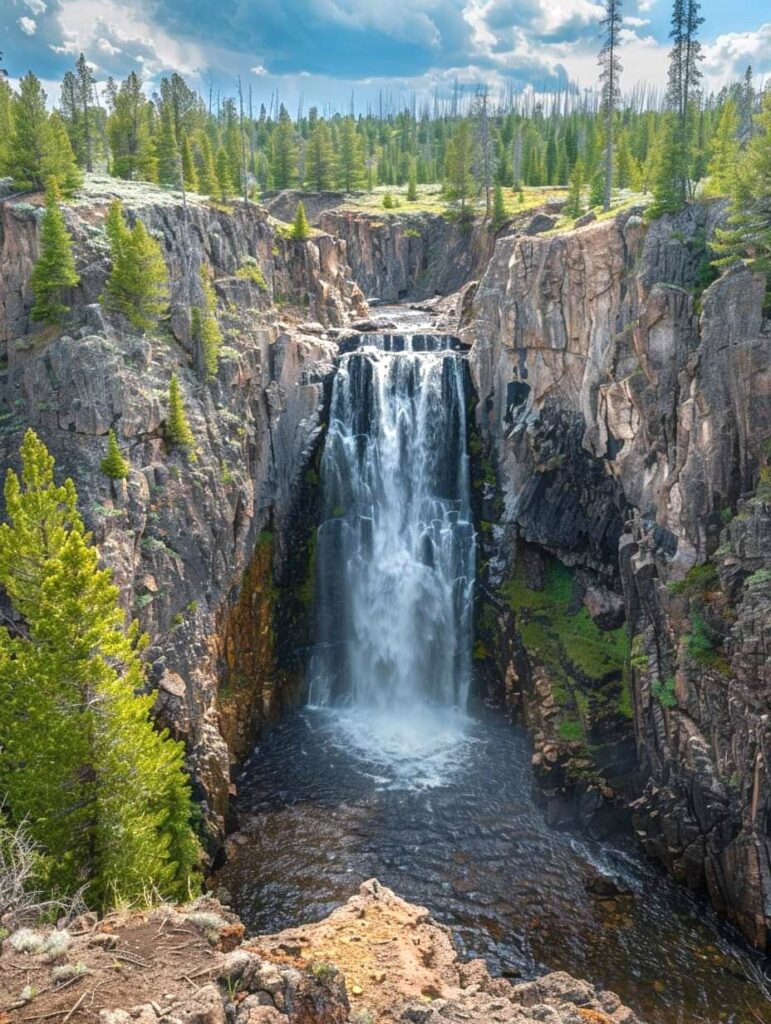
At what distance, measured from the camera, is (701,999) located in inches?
829

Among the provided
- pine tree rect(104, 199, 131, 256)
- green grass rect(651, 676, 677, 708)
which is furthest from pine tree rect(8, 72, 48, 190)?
green grass rect(651, 676, 677, 708)

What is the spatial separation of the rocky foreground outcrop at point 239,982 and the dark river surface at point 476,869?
7.11 meters

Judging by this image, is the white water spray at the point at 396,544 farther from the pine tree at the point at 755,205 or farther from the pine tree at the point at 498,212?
the pine tree at the point at 498,212

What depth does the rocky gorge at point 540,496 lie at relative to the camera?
26.5 m

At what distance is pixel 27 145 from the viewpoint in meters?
40.1

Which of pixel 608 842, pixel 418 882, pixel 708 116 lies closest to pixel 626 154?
pixel 708 116

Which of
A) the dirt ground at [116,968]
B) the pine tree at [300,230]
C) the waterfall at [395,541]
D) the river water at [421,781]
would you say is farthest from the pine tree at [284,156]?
the dirt ground at [116,968]

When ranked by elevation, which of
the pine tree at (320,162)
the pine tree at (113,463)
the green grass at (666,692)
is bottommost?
the green grass at (666,692)

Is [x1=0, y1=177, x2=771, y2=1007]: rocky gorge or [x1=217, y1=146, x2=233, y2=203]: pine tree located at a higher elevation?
[x1=217, y1=146, x2=233, y2=203]: pine tree

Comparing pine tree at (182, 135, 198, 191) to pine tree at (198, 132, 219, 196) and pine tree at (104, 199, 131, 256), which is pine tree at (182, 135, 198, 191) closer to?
pine tree at (198, 132, 219, 196)

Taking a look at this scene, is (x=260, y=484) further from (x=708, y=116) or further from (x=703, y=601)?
(x=708, y=116)

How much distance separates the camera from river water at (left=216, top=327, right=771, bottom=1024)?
76.1ft

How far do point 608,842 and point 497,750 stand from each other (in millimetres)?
7377

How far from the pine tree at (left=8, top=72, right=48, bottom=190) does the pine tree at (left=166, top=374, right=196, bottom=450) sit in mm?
17922
